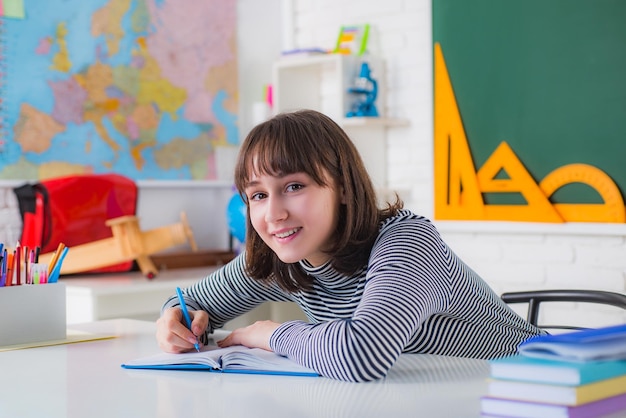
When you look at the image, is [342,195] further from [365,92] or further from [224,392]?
[365,92]

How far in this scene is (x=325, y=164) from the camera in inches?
54.1

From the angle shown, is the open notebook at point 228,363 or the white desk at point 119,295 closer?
the open notebook at point 228,363

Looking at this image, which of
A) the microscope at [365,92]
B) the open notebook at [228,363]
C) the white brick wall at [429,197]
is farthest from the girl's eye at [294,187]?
the microscope at [365,92]

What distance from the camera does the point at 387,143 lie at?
10.7 feet

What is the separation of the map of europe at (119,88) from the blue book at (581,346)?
97.3 inches

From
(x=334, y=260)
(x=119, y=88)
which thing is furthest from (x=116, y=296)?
(x=334, y=260)

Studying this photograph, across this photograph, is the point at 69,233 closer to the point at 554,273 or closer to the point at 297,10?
the point at 297,10

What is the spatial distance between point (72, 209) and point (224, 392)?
1979 mm

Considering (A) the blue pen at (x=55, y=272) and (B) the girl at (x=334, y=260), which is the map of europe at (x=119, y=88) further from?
(B) the girl at (x=334, y=260)

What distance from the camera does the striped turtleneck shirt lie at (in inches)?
46.3

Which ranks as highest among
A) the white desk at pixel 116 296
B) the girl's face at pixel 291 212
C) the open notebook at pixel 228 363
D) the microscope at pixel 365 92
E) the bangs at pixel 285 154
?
the microscope at pixel 365 92

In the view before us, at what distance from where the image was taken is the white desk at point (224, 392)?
Result: 1.00 metres

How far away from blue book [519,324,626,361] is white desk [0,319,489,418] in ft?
0.47

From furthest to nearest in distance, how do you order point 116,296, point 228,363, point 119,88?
1. point 119,88
2. point 116,296
3. point 228,363
